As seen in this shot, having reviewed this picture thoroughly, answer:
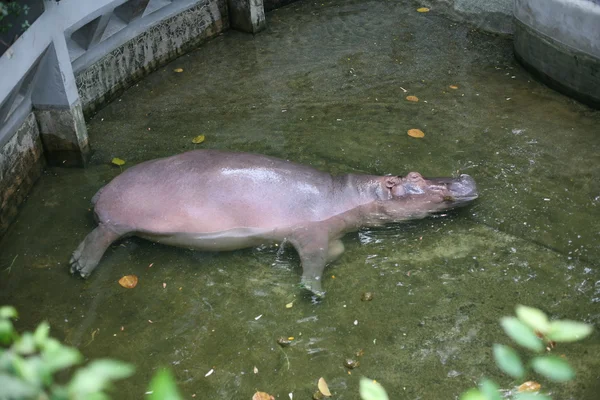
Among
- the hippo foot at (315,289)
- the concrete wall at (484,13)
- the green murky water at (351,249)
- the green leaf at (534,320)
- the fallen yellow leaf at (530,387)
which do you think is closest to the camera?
the green leaf at (534,320)

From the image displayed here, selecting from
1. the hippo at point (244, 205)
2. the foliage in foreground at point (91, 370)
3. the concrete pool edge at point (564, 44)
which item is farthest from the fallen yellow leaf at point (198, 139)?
the foliage in foreground at point (91, 370)

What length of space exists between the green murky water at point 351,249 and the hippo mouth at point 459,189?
0.38 ft

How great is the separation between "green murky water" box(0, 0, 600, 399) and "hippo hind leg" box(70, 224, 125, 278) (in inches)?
4.0

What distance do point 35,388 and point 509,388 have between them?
10.1 ft

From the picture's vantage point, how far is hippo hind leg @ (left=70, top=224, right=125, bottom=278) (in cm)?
449

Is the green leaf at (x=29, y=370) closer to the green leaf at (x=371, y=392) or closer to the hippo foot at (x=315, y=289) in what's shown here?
the green leaf at (x=371, y=392)

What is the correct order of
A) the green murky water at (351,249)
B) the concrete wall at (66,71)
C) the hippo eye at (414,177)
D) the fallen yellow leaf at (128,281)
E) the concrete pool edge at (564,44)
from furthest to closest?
the concrete pool edge at (564,44)
the hippo eye at (414,177)
the concrete wall at (66,71)
the fallen yellow leaf at (128,281)
the green murky water at (351,249)

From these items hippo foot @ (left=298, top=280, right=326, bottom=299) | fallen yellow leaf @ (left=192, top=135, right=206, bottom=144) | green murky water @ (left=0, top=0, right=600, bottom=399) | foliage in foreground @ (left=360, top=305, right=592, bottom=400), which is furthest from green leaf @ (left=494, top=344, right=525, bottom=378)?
fallen yellow leaf @ (left=192, top=135, right=206, bottom=144)

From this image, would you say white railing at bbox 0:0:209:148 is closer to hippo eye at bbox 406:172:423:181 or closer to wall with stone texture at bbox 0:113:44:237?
wall with stone texture at bbox 0:113:44:237

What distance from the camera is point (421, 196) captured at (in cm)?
494

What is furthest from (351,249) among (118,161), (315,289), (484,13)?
(484,13)

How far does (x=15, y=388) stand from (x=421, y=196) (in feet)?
13.6

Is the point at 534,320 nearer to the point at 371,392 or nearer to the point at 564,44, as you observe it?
the point at 371,392

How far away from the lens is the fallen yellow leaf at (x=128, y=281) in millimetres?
4459
